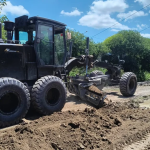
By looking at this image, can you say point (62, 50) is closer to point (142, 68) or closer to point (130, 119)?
point (130, 119)

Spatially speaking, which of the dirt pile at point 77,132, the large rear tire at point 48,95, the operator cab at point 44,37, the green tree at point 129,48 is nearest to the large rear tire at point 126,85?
the dirt pile at point 77,132

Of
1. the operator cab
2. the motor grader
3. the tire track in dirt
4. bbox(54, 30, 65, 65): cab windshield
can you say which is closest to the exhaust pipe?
→ the motor grader

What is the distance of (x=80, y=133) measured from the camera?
14.6 ft

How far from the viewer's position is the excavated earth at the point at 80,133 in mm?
3919

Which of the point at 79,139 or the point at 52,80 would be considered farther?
the point at 52,80

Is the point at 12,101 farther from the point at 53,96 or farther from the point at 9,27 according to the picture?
the point at 9,27

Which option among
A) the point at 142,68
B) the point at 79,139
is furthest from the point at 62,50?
the point at 142,68

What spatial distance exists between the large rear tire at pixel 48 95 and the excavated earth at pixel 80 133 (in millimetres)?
296

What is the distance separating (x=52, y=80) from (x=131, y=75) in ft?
17.8

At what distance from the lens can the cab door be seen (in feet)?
19.9

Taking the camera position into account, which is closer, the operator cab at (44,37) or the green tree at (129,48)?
the operator cab at (44,37)

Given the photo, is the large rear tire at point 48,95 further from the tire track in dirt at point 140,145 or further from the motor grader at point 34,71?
the tire track in dirt at point 140,145

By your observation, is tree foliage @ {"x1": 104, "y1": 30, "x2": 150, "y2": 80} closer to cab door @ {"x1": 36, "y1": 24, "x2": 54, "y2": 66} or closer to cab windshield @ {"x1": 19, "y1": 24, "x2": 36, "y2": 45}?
cab windshield @ {"x1": 19, "y1": 24, "x2": 36, "y2": 45}

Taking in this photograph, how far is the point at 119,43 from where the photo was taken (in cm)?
2459
